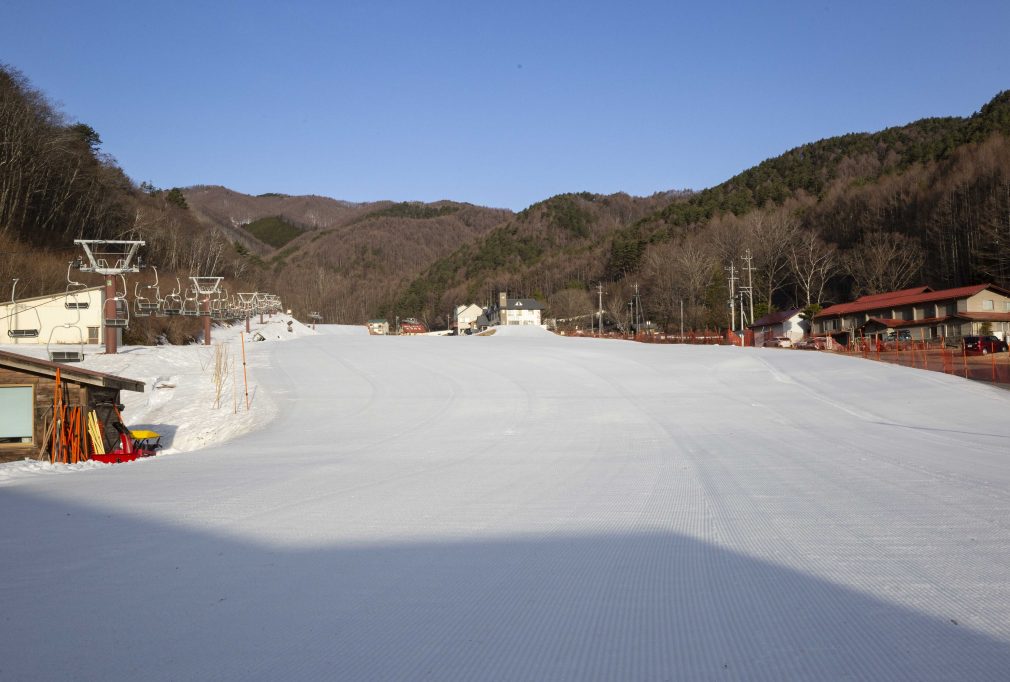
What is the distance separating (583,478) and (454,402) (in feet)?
48.2

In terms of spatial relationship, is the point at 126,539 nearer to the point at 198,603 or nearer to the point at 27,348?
the point at 198,603

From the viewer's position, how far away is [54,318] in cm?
3903

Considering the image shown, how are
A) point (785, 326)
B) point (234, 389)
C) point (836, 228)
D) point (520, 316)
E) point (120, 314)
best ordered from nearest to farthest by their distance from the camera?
point (234, 389)
point (120, 314)
point (785, 326)
point (836, 228)
point (520, 316)

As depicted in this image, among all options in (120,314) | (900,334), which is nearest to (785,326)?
(900,334)

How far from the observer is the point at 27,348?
34438mm

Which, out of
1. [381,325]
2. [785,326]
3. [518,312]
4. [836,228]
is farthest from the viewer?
[381,325]

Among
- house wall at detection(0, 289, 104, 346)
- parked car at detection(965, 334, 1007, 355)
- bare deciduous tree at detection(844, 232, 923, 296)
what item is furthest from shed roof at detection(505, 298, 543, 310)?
house wall at detection(0, 289, 104, 346)

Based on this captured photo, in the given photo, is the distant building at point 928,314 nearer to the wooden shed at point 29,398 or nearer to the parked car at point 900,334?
the parked car at point 900,334

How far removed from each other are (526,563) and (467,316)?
161473 millimetres

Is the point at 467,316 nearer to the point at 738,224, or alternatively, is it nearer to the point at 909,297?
the point at 738,224

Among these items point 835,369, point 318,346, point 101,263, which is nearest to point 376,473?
point 835,369

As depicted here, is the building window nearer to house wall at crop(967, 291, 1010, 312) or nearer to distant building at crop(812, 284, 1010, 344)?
distant building at crop(812, 284, 1010, 344)

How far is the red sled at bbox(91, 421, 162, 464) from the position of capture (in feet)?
53.4

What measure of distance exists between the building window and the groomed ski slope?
3779mm
